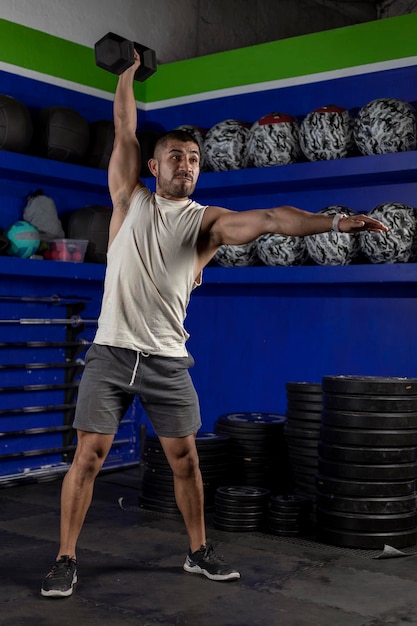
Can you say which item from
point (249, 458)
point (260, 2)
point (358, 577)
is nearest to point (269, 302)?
point (249, 458)

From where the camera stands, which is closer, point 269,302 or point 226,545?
point 226,545

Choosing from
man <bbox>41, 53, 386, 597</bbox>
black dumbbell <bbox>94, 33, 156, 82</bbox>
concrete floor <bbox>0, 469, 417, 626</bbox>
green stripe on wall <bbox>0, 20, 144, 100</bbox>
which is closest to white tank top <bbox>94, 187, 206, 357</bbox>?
man <bbox>41, 53, 386, 597</bbox>

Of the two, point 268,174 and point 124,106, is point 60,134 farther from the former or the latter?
point 124,106

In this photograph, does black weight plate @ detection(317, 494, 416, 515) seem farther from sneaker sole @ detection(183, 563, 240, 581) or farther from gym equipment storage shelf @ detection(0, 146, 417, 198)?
gym equipment storage shelf @ detection(0, 146, 417, 198)

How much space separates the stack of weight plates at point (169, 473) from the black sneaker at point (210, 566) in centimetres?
108

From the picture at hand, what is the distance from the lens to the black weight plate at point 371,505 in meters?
3.72

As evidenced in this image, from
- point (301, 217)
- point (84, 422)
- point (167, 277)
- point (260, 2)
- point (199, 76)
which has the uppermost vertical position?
point (260, 2)

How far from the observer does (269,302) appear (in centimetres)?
535

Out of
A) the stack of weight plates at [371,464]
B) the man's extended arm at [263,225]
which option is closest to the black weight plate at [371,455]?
the stack of weight plates at [371,464]

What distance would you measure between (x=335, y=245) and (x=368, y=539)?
1616 mm

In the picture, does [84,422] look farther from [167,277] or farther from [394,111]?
[394,111]

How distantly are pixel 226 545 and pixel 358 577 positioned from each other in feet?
2.20

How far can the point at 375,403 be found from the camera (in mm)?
3730

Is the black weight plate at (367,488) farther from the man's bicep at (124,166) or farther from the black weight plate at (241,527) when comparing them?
the man's bicep at (124,166)
